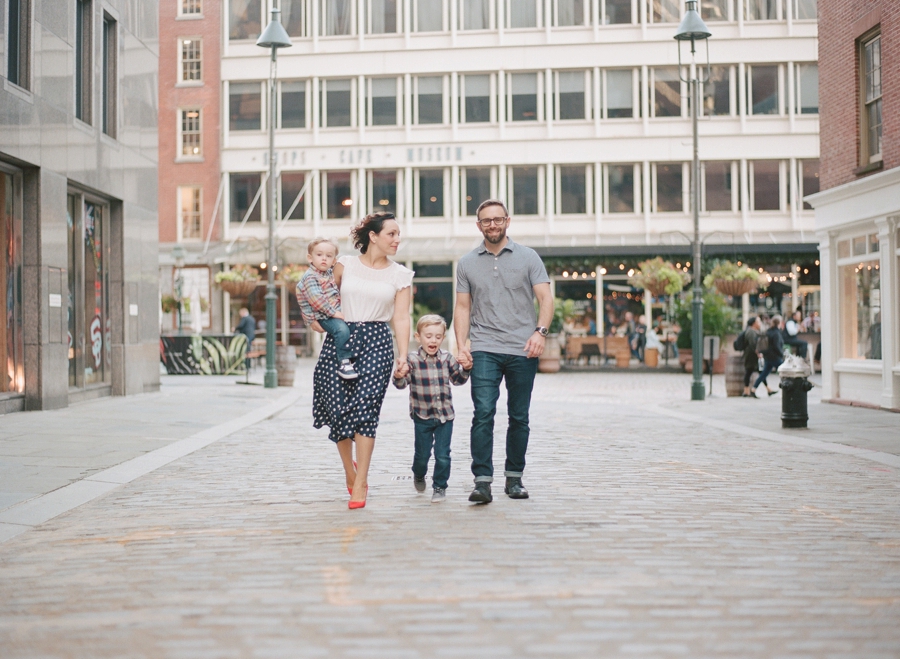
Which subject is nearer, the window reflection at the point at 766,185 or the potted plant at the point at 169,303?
the potted plant at the point at 169,303

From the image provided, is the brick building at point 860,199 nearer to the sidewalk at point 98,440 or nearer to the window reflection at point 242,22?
the sidewalk at point 98,440

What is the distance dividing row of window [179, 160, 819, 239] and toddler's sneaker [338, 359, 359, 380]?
108 ft

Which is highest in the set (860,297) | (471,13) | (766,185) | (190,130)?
(471,13)

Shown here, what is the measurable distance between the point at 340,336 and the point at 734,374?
14.7 metres

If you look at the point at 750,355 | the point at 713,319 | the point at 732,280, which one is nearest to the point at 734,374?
the point at 750,355

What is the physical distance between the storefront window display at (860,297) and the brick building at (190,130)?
91.2 feet

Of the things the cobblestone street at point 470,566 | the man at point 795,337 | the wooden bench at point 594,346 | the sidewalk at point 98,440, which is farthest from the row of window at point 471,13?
the cobblestone street at point 470,566

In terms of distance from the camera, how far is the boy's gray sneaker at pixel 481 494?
262 inches

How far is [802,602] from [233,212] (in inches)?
1483

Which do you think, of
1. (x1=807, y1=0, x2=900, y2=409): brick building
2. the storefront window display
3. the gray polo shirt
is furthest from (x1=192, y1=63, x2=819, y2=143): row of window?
the gray polo shirt

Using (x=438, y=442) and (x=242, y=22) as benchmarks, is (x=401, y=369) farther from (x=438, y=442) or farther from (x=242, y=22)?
(x=242, y=22)

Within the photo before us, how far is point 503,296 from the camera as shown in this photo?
6.74m

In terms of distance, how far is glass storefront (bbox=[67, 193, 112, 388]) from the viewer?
51.8ft

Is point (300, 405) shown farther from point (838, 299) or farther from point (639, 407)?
point (838, 299)
